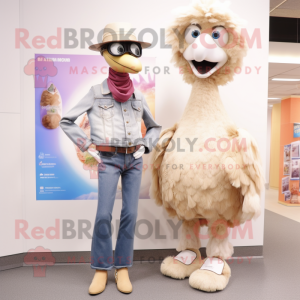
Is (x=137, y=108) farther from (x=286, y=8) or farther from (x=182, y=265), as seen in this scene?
(x=286, y=8)

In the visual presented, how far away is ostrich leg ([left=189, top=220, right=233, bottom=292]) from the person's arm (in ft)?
3.04

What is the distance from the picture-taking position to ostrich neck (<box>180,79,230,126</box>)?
180 cm

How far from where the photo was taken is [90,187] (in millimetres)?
2227

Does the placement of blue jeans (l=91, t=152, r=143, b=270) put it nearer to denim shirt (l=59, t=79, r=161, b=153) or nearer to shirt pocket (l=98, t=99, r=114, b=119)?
denim shirt (l=59, t=79, r=161, b=153)

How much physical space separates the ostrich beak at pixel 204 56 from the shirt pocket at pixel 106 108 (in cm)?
54

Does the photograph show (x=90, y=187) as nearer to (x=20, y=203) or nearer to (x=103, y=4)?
(x=20, y=203)

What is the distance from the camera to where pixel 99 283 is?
1.75 meters

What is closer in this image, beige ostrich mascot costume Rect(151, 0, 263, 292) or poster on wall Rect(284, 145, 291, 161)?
beige ostrich mascot costume Rect(151, 0, 263, 292)

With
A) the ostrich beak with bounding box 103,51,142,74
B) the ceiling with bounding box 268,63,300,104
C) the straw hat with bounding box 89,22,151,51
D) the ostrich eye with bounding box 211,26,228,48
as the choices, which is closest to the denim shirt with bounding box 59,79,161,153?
the ostrich beak with bounding box 103,51,142,74

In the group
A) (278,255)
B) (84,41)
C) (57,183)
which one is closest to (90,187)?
(57,183)

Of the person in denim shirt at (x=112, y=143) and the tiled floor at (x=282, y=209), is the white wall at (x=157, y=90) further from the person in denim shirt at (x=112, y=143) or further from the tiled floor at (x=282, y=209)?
the tiled floor at (x=282, y=209)

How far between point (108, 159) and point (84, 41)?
96 centimetres

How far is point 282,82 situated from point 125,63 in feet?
15.8

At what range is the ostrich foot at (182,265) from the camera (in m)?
1.93
